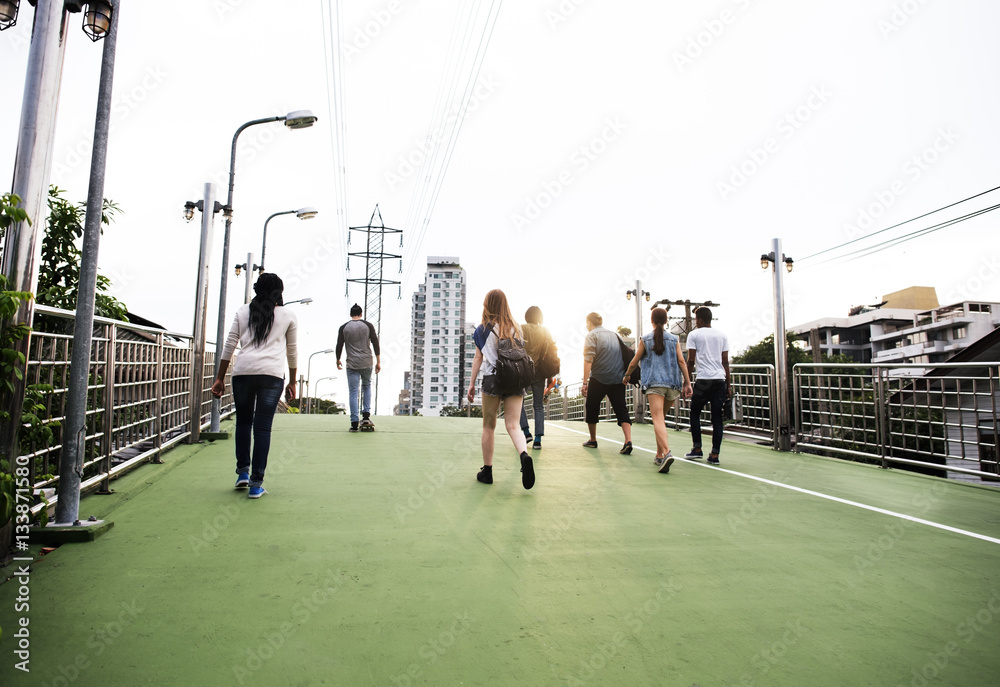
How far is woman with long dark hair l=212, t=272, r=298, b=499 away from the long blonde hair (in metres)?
1.76

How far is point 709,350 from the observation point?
7703 millimetres

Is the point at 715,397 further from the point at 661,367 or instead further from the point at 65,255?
the point at 65,255

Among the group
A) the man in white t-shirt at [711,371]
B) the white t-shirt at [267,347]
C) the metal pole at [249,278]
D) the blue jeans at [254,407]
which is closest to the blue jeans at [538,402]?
the man in white t-shirt at [711,371]

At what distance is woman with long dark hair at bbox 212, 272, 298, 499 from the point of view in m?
5.02

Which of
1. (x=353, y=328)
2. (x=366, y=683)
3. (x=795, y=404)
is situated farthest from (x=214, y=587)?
(x=795, y=404)

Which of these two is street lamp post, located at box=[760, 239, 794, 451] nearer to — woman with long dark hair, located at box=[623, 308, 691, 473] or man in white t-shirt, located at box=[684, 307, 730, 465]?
man in white t-shirt, located at box=[684, 307, 730, 465]

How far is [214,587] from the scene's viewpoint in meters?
2.98

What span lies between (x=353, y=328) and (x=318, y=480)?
4423 millimetres

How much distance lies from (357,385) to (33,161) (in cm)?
668

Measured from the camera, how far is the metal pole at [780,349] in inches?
382

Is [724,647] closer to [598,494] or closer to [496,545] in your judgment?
[496,545]

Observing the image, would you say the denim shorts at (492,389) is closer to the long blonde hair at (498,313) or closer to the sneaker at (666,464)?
the long blonde hair at (498,313)

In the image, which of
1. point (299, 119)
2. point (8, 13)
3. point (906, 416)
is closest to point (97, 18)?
point (8, 13)

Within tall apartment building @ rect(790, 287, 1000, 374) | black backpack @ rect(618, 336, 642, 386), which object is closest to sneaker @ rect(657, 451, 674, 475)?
black backpack @ rect(618, 336, 642, 386)
